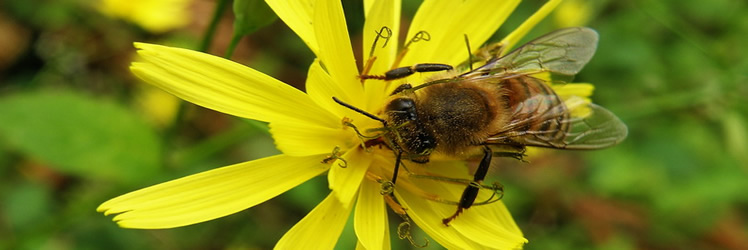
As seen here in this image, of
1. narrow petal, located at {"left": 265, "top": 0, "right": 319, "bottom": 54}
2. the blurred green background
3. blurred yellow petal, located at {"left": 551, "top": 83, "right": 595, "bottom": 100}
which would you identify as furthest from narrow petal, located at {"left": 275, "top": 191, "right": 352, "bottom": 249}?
the blurred green background

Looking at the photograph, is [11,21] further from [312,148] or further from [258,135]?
[312,148]

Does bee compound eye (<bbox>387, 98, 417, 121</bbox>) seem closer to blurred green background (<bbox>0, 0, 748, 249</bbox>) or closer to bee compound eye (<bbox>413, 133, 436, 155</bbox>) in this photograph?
bee compound eye (<bbox>413, 133, 436, 155</bbox>)

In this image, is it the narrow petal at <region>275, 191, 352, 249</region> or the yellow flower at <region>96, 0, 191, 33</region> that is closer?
the narrow petal at <region>275, 191, 352, 249</region>

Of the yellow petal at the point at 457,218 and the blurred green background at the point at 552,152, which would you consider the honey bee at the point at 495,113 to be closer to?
the yellow petal at the point at 457,218

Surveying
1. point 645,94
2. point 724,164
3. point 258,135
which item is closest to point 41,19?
point 258,135

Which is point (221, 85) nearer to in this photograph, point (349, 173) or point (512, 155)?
point (349, 173)

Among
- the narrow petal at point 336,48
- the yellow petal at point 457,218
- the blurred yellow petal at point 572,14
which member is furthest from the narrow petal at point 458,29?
the blurred yellow petal at point 572,14

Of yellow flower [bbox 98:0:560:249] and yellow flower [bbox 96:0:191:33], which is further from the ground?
yellow flower [bbox 96:0:191:33]
